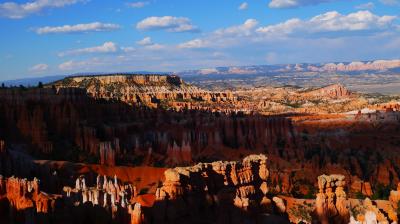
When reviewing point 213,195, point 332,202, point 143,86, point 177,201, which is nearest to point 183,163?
point 213,195

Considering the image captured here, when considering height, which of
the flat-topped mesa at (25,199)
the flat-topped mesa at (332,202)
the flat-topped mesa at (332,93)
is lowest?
the flat-topped mesa at (332,93)

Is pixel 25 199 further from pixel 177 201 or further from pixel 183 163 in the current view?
pixel 183 163

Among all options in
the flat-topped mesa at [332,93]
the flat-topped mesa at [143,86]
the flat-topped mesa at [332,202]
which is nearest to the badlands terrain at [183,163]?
the flat-topped mesa at [332,202]

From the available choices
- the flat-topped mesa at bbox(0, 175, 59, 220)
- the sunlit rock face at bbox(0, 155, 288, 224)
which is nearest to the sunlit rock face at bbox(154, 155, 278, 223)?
the sunlit rock face at bbox(0, 155, 288, 224)

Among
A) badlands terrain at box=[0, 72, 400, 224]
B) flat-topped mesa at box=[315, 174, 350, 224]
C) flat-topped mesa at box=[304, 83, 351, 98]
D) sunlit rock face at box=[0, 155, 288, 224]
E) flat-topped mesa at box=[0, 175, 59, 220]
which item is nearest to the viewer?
flat-topped mesa at box=[0, 175, 59, 220]

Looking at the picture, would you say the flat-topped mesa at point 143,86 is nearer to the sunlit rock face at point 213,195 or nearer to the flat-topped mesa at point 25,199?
the sunlit rock face at point 213,195

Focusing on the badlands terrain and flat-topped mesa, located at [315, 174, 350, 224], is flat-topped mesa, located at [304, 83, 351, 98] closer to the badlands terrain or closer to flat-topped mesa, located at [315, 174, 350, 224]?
the badlands terrain
